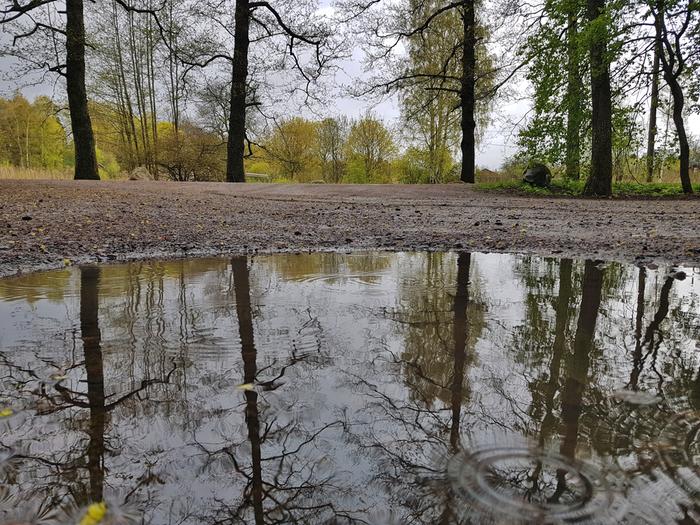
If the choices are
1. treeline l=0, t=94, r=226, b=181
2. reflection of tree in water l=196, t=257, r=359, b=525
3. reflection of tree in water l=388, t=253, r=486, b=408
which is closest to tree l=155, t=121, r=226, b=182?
treeline l=0, t=94, r=226, b=181

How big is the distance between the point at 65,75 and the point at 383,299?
1365 cm

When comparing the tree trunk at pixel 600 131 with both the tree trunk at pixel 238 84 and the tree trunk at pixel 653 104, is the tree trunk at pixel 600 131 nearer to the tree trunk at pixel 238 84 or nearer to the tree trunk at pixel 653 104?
the tree trunk at pixel 653 104

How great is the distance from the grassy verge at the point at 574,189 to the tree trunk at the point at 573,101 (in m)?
0.79

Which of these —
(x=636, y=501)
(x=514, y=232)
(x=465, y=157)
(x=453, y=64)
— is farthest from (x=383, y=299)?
(x=453, y=64)

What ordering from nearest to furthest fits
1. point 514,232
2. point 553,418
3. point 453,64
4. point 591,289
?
point 553,418 → point 591,289 → point 514,232 → point 453,64

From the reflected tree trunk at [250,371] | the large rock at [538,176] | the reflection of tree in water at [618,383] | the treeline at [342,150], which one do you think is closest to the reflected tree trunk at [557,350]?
the reflection of tree in water at [618,383]

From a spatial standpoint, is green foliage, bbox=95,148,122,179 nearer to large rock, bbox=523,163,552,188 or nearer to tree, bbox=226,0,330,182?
tree, bbox=226,0,330,182

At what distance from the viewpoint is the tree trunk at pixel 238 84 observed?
1457 centimetres

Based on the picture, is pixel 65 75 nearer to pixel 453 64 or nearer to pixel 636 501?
pixel 453 64

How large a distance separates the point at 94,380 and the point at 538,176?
1307 centimetres

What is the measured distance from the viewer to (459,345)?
6.80 feet

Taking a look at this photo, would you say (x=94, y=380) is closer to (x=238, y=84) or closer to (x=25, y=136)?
(x=238, y=84)

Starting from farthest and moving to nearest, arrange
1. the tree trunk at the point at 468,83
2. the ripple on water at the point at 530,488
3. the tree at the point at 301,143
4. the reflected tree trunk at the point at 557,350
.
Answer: the tree at the point at 301,143, the tree trunk at the point at 468,83, the reflected tree trunk at the point at 557,350, the ripple on water at the point at 530,488

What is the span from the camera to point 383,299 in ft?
9.27
